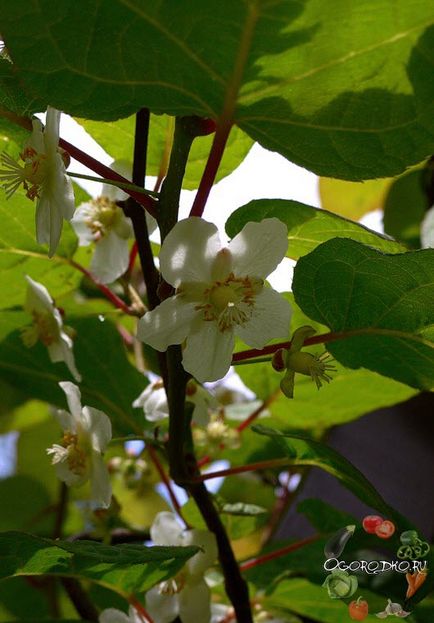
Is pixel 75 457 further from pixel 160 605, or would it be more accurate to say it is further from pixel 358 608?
pixel 358 608

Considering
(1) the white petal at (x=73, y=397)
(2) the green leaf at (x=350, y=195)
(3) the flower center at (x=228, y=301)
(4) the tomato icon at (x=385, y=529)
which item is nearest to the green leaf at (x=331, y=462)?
(4) the tomato icon at (x=385, y=529)

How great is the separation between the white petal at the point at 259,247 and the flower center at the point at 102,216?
12.7 inches

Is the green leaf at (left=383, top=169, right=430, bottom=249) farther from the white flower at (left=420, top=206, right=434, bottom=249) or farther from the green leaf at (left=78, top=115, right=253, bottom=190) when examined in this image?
the green leaf at (left=78, top=115, right=253, bottom=190)

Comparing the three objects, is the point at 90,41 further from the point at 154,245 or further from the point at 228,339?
the point at 154,245

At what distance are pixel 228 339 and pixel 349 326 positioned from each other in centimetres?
13

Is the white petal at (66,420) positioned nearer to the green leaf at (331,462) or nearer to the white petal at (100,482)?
the white petal at (100,482)

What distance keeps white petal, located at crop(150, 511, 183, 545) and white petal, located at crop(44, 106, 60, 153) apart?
510 millimetres

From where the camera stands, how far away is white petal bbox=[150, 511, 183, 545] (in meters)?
1.03

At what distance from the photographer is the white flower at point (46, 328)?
0.99 meters

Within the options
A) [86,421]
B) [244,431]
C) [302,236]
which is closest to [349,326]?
[302,236]

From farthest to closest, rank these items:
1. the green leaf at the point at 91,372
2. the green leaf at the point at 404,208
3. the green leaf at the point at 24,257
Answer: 1. the green leaf at the point at 404,208
2. the green leaf at the point at 91,372
3. the green leaf at the point at 24,257

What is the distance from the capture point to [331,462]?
2.72 feet

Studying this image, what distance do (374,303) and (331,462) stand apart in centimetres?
17

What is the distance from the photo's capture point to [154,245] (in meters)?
1.15
